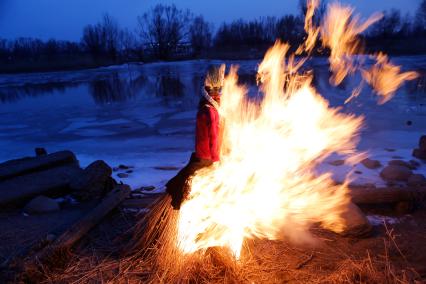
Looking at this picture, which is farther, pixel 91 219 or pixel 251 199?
pixel 91 219

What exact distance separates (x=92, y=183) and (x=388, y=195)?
460 cm

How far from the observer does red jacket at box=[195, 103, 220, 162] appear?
12.0 ft

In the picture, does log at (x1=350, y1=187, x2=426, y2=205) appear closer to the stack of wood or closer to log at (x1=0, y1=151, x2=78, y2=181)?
the stack of wood

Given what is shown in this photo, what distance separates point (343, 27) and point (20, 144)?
29.0ft

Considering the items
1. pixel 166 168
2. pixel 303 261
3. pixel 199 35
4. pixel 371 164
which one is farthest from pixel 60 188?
pixel 199 35

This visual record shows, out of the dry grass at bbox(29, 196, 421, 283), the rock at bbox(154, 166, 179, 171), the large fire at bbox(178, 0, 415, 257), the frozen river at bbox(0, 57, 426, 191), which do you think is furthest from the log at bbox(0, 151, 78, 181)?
the large fire at bbox(178, 0, 415, 257)

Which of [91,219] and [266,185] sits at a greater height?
[266,185]

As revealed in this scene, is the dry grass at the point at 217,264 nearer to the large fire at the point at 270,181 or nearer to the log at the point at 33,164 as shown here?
the large fire at the point at 270,181

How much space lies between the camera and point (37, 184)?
5.96 metres

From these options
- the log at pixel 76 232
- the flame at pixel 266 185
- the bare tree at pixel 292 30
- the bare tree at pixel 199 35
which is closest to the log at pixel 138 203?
the log at pixel 76 232

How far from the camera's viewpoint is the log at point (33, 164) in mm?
6422

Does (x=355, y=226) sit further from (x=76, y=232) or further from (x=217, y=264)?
(x=76, y=232)

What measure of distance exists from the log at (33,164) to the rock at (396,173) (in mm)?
5917

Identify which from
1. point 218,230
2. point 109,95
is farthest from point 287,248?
point 109,95
